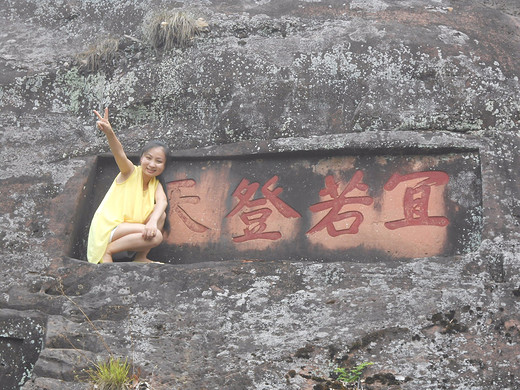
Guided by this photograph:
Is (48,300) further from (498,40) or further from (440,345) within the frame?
(498,40)

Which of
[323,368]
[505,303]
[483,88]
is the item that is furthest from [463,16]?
[323,368]

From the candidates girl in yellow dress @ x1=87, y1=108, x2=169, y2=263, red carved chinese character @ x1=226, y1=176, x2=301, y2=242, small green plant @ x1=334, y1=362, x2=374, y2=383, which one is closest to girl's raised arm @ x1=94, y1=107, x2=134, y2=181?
girl in yellow dress @ x1=87, y1=108, x2=169, y2=263

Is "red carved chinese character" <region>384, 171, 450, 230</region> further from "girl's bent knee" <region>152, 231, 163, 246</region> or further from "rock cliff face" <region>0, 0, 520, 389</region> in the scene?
"girl's bent knee" <region>152, 231, 163, 246</region>

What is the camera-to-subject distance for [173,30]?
7.91m

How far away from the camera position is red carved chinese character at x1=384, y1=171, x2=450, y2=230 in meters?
6.80

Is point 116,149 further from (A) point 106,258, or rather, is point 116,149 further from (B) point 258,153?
(B) point 258,153

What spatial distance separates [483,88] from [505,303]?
198 cm

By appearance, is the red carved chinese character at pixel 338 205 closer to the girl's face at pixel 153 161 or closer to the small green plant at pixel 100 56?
the girl's face at pixel 153 161

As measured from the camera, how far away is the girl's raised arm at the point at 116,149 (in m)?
6.86

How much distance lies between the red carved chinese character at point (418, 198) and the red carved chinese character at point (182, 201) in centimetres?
155

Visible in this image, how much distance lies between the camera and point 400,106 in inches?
286

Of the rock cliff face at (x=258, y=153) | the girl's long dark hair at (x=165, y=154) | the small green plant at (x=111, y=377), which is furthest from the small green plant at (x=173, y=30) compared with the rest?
the small green plant at (x=111, y=377)

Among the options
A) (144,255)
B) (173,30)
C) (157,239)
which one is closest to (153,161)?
(157,239)

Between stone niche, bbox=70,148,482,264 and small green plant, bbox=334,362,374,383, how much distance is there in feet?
3.31
